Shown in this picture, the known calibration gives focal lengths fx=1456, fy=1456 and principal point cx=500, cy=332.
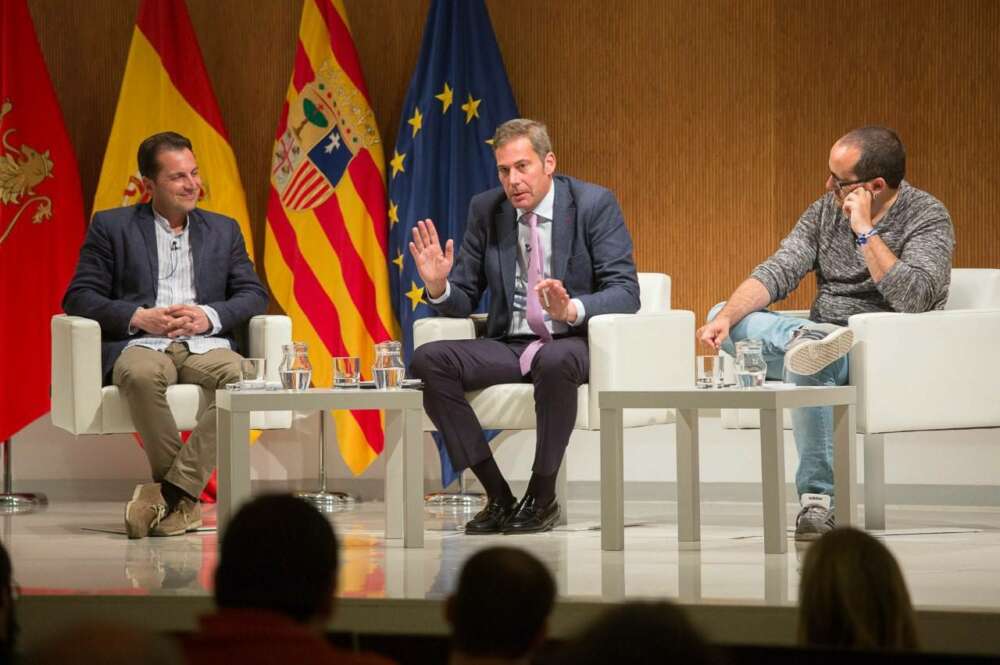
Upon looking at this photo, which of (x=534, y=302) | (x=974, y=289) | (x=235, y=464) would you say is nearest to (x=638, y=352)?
(x=534, y=302)

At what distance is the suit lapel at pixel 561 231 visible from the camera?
15.0 ft

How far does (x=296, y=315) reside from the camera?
18.6 feet

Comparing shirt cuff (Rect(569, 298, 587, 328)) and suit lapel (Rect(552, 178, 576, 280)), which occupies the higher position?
suit lapel (Rect(552, 178, 576, 280))

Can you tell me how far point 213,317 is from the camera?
4.73m

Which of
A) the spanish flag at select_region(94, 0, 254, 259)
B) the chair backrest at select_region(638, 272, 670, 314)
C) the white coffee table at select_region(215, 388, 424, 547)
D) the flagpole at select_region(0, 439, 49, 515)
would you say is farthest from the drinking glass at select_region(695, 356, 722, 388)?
the flagpole at select_region(0, 439, 49, 515)

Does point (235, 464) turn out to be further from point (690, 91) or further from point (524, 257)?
point (690, 91)

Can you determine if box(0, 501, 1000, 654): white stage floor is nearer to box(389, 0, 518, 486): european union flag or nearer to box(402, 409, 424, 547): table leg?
box(402, 409, 424, 547): table leg

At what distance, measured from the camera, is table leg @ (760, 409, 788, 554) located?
364 centimetres

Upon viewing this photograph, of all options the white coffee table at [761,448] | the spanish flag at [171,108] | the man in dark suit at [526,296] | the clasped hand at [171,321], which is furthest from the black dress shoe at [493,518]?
the spanish flag at [171,108]

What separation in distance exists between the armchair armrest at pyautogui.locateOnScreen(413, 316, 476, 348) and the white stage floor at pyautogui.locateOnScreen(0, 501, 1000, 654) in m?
0.60

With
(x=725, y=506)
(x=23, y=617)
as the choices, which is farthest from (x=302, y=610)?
(x=725, y=506)

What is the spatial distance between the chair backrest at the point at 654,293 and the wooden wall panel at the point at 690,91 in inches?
21.5

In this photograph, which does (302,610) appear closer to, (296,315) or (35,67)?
(296,315)

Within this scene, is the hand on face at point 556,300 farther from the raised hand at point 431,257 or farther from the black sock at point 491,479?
the black sock at point 491,479
